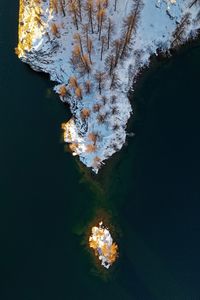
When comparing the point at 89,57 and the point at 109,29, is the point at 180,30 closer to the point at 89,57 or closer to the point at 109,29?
the point at 109,29

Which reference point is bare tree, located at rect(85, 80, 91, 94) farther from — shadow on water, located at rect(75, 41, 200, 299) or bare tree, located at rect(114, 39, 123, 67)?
shadow on water, located at rect(75, 41, 200, 299)

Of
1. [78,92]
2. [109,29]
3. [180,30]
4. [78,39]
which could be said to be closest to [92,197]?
[78,92]

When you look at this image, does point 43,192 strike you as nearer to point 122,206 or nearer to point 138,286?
point 122,206

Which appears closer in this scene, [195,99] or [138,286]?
[138,286]

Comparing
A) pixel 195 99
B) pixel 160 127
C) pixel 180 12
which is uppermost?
pixel 180 12

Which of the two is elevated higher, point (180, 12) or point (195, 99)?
point (180, 12)

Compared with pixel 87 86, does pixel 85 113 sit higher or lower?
lower

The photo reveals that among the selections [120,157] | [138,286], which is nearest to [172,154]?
[120,157]
